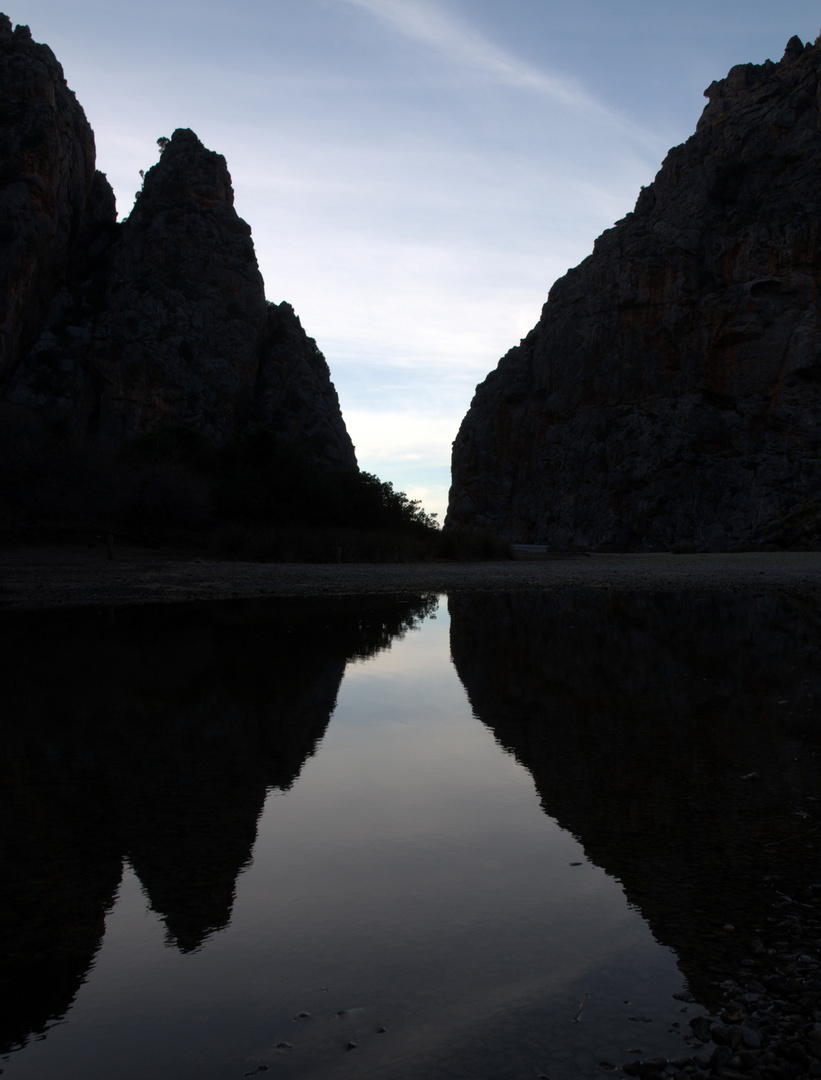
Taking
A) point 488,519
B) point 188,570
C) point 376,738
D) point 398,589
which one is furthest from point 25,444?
point 488,519

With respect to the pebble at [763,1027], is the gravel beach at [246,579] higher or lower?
higher

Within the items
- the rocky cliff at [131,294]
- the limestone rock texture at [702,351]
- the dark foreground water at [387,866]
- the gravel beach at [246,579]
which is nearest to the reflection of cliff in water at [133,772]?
the dark foreground water at [387,866]

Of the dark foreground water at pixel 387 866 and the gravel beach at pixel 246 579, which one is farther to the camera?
the gravel beach at pixel 246 579

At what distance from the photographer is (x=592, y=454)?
7556cm

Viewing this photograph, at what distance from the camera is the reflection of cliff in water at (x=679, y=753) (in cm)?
326

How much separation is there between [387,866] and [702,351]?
7238 cm

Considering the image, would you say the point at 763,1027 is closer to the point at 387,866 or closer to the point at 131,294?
the point at 387,866

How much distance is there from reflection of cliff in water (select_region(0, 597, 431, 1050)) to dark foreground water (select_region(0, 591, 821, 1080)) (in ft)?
0.07

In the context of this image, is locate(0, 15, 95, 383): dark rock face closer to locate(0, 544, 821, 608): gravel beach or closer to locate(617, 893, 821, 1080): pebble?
locate(0, 544, 821, 608): gravel beach

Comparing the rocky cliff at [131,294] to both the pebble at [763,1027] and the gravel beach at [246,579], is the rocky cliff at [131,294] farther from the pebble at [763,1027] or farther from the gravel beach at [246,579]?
the pebble at [763,1027]

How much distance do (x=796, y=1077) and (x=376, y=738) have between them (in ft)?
13.5

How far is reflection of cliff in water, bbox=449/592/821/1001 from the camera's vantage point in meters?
3.26

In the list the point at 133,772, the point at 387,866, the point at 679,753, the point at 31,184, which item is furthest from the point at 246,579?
the point at 31,184

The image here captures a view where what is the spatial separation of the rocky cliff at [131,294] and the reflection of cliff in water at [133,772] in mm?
55032
